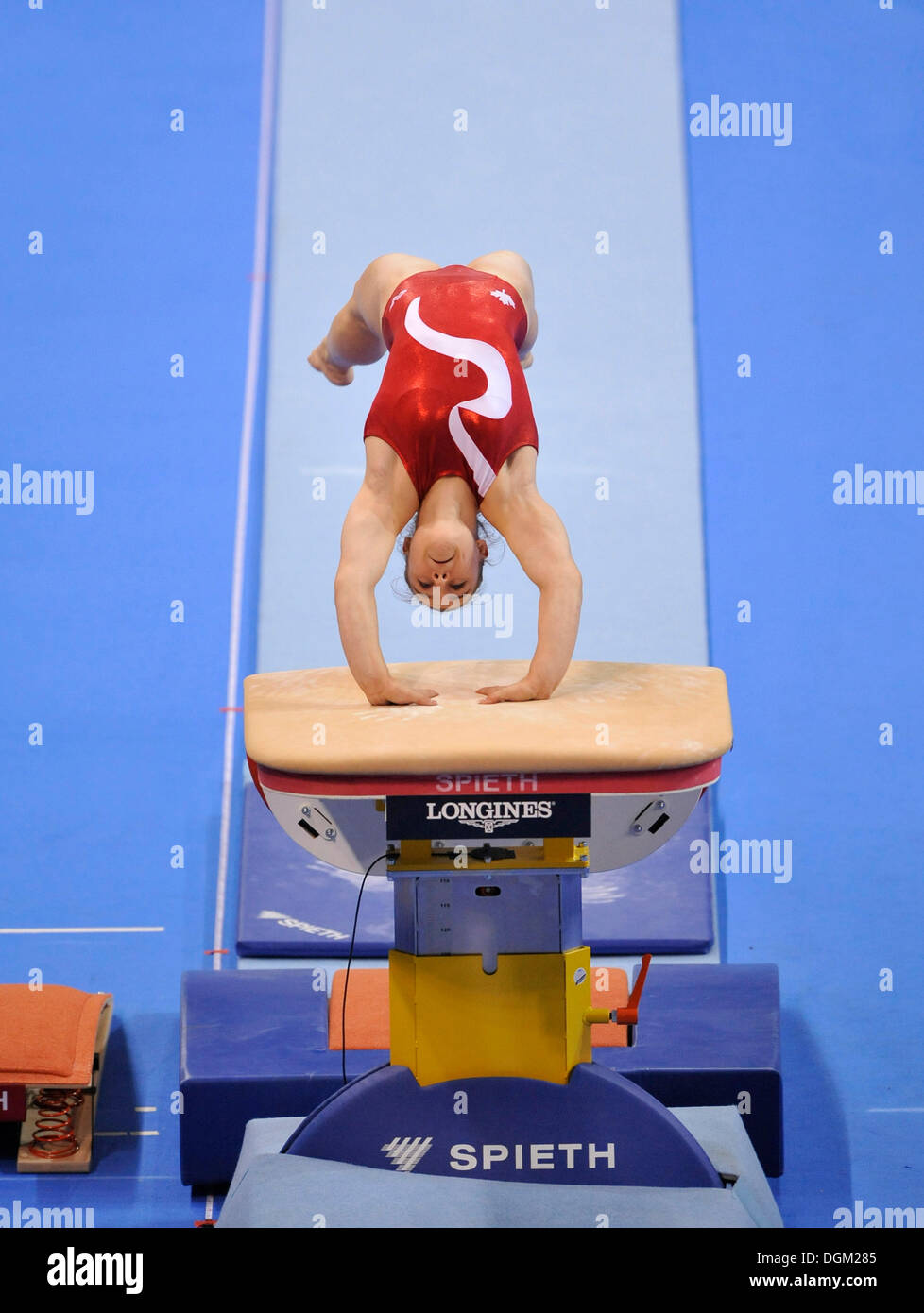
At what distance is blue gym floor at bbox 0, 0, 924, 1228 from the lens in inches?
181

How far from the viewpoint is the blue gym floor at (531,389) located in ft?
15.0

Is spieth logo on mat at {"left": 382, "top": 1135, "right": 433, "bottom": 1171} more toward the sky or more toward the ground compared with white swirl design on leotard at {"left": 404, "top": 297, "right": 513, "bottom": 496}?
more toward the ground

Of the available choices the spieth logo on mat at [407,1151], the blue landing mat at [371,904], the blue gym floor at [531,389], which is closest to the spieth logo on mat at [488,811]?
the spieth logo on mat at [407,1151]

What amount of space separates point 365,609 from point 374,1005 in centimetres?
145

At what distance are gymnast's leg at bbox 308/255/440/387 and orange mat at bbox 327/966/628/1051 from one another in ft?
5.23

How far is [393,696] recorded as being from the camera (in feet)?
8.66

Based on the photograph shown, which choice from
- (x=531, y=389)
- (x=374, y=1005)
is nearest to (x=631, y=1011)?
(x=374, y=1005)

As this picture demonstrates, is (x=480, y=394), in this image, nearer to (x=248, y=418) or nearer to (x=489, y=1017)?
(x=489, y=1017)

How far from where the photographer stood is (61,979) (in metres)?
4.29

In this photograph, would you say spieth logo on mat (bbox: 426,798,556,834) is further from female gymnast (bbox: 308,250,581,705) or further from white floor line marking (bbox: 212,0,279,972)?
white floor line marking (bbox: 212,0,279,972)

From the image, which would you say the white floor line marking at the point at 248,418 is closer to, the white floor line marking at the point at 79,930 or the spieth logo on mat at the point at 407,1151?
the white floor line marking at the point at 79,930

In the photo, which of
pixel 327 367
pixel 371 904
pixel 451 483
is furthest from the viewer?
pixel 371 904

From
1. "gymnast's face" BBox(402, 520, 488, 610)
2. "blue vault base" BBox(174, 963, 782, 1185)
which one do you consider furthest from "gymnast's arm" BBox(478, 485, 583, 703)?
"blue vault base" BBox(174, 963, 782, 1185)

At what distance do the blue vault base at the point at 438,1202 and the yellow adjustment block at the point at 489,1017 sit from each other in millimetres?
202
